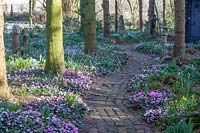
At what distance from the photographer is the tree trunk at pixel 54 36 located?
9641mm

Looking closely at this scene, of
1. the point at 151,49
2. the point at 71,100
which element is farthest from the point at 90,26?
the point at 71,100

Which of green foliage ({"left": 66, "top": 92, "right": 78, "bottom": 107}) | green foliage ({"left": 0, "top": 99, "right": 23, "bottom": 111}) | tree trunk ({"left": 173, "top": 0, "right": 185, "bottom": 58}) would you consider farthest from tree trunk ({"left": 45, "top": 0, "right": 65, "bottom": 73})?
tree trunk ({"left": 173, "top": 0, "right": 185, "bottom": 58})

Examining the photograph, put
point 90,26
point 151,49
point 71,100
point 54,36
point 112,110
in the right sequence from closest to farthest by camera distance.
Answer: point 71,100 → point 112,110 → point 54,36 → point 90,26 → point 151,49

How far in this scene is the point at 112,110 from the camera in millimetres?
7605

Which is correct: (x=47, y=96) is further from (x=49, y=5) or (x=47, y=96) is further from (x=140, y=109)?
(x=49, y=5)

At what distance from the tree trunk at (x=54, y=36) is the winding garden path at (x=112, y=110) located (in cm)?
111

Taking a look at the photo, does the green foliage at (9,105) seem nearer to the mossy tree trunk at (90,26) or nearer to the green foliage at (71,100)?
the green foliage at (71,100)

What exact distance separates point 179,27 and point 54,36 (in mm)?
4779

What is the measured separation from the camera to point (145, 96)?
8.02 meters

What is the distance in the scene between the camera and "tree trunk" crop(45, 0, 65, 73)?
9641 mm

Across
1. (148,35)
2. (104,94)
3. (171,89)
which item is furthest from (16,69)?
(148,35)

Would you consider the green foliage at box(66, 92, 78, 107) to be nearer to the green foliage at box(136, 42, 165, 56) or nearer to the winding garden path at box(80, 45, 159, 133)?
the winding garden path at box(80, 45, 159, 133)

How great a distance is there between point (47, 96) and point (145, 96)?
2.03 metres

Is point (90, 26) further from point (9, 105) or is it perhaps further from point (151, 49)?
point (9, 105)
